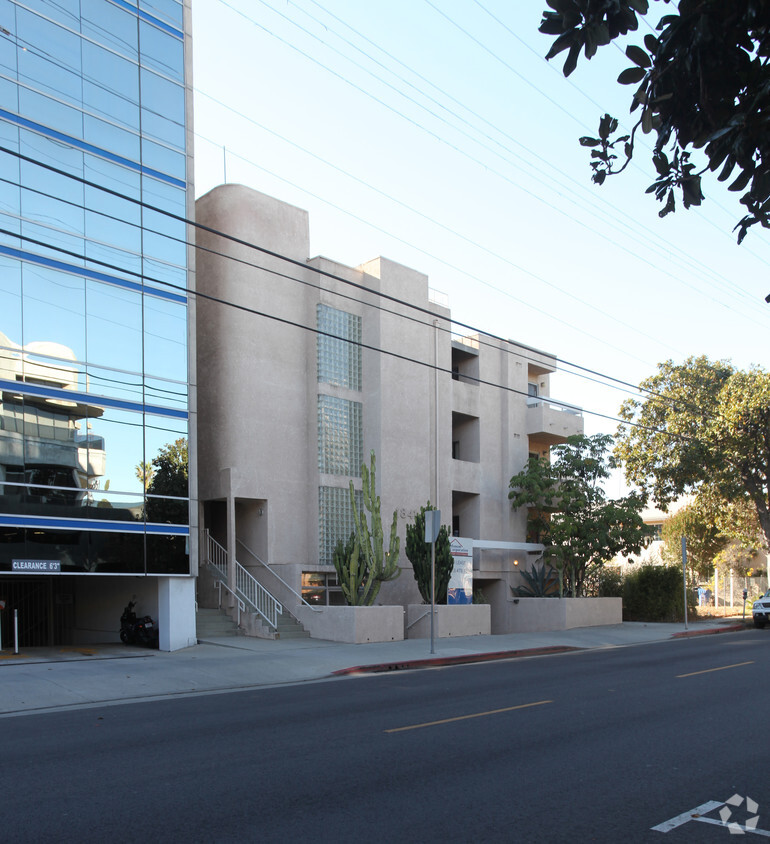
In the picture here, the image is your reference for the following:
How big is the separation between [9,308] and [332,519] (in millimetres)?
11540

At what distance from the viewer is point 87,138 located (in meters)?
20.0

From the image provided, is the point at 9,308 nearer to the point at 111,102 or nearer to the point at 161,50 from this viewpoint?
the point at 111,102

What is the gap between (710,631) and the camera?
2798 cm

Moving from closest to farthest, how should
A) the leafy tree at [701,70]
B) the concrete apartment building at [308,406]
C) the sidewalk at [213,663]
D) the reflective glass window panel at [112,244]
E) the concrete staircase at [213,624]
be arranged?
the leafy tree at [701,70]
the sidewalk at [213,663]
the reflective glass window panel at [112,244]
the concrete staircase at [213,624]
the concrete apartment building at [308,406]

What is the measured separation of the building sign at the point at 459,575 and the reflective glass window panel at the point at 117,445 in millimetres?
9310

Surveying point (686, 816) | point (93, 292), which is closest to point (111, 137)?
point (93, 292)

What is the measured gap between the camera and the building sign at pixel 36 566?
18.0 m

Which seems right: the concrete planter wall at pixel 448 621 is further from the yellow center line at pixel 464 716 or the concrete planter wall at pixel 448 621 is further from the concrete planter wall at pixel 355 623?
the yellow center line at pixel 464 716

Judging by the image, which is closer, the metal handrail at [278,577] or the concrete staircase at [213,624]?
the concrete staircase at [213,624]

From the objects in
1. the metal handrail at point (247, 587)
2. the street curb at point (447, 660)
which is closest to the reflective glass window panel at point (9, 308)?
the metal handrail at point (247, 587)

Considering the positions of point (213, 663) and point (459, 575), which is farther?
point (459, 575)

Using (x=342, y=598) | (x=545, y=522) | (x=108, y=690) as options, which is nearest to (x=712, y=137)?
(x=108, y=690)

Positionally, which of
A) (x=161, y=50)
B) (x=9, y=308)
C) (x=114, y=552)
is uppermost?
(x=161, y=50)

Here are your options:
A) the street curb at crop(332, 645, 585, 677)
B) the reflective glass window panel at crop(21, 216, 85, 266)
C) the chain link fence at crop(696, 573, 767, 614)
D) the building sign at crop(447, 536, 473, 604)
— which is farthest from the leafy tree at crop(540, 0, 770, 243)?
the chain link fence at crop(696, 573, 767, 614)
